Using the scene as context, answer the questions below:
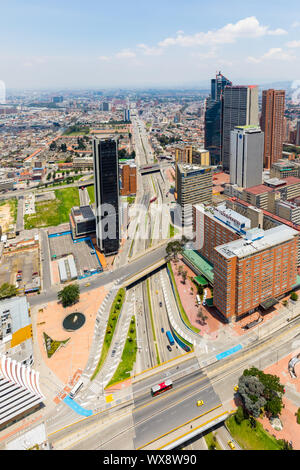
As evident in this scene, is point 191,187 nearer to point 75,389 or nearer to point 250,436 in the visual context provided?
point 75,389

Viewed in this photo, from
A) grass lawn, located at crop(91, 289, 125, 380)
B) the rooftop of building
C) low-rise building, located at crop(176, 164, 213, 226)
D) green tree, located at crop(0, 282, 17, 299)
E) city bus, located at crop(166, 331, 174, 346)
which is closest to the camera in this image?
grass lawn, located at crop(91, 289, 125, 380)

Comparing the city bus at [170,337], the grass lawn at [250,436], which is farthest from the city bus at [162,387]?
the city bus at [170,337]

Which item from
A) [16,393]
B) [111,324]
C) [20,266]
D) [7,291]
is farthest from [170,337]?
[20,266]

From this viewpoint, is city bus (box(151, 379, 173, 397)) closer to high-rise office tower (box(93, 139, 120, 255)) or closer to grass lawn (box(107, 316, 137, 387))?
grass lawn (box(107, 316, 137, 387))

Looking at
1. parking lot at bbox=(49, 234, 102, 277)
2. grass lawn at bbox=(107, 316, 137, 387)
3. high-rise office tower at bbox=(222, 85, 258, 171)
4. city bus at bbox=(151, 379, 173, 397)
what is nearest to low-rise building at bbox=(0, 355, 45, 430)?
grass lawn at bbox=(107, 316, 137, 387)
